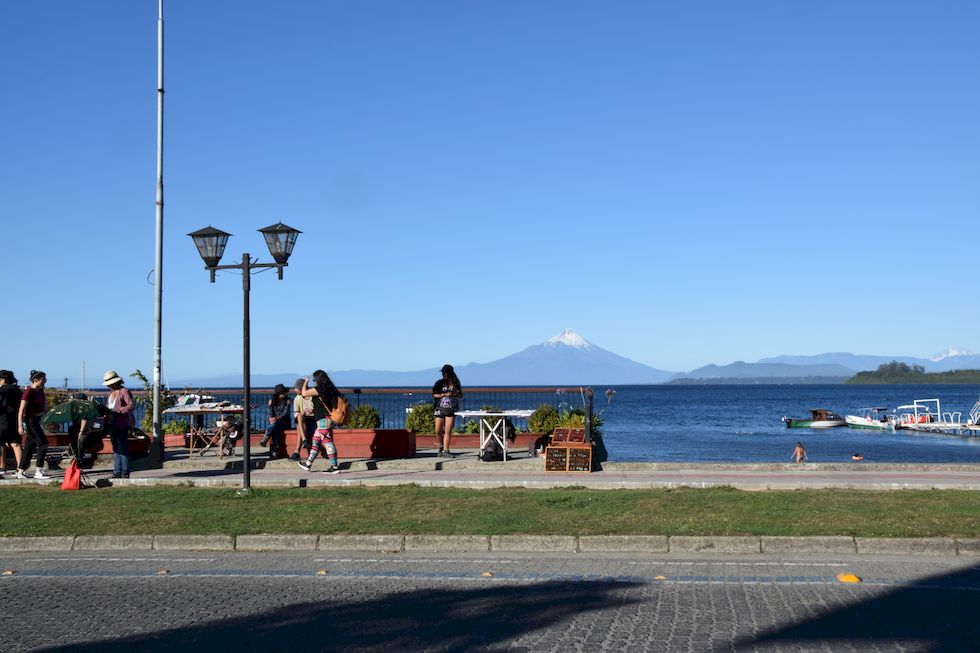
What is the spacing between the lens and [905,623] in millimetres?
7125

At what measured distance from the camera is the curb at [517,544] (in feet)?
32.7

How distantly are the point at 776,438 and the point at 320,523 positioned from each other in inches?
2188

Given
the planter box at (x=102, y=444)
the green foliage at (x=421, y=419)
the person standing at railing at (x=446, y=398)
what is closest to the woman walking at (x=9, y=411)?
the planter box at (x=102, y=444)

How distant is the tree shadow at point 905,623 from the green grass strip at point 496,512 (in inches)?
85.4

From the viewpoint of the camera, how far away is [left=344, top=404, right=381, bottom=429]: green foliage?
22812mm

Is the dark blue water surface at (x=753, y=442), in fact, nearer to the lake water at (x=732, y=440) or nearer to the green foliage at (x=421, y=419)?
the lake water at (x=732, y=440)

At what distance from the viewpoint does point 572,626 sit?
7102 mm

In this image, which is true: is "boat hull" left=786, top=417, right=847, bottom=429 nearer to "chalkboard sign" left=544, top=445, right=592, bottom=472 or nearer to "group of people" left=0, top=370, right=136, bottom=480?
"chalkboard sign" left=544, top=445, right=592, bottom=472

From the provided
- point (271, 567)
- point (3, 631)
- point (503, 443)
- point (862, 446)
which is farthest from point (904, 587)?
point (862, 446)

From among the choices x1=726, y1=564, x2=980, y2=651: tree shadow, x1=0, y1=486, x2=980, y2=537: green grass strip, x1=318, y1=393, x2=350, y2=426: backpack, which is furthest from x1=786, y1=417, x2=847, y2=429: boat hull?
x1=726, y1=564, x2=980, y2=651: tree shadow

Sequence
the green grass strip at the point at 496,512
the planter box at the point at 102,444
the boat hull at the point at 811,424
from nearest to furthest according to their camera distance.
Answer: the green grass strip at the point at 496,512 → the planter box at the point at 102,444 → the boat hull at the point at 811,424

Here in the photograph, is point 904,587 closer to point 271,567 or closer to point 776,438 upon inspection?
point 271,567

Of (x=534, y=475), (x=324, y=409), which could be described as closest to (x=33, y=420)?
(x=324, y=409)

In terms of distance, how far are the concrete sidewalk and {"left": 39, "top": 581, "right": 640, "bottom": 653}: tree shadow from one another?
662 cm
